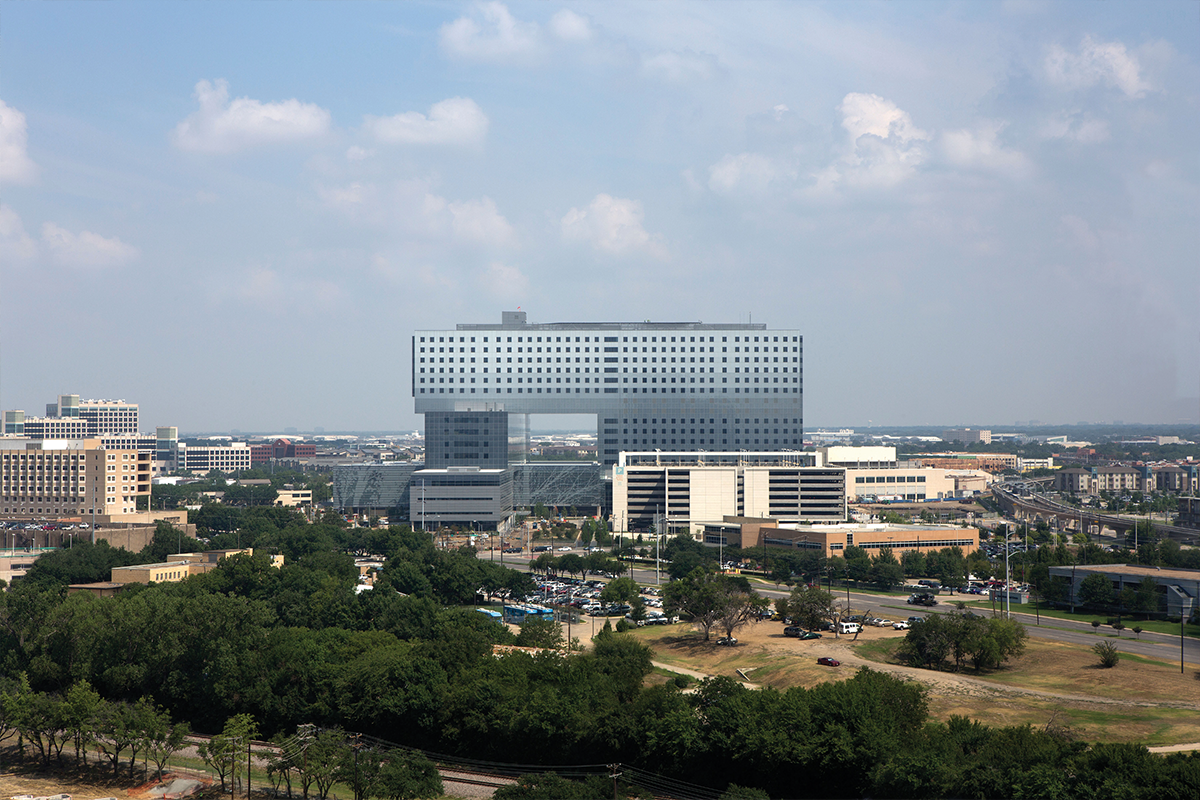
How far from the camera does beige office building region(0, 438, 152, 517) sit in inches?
3848

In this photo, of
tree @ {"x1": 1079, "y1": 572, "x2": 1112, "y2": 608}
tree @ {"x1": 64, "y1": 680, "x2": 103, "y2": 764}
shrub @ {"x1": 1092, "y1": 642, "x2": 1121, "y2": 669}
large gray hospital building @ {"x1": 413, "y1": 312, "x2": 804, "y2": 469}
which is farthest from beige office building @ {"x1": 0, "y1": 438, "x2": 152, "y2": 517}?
shrub @ {"x1": 1092, "y1": 642, "x2": 1121, "y2": 669}

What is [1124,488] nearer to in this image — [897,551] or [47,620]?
[897,551]

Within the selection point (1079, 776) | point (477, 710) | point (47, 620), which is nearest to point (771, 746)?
point (1079, 776)

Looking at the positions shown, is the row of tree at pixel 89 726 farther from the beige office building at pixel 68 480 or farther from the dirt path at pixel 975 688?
the beige office building at pixel 68 480

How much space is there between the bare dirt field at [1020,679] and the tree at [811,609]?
121cm

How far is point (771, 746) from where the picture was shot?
3409 cm

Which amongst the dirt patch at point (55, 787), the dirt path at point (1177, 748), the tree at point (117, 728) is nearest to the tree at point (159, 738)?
the tree at point (117, 728)

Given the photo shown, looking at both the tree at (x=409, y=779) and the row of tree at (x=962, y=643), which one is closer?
the tree at (x=409, y=779)

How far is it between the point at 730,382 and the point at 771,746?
102 m

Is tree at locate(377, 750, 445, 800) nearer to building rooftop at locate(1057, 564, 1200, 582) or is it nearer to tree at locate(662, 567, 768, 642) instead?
tree at locate(662, 567, 768, 642)

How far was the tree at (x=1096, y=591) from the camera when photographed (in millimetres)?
64500

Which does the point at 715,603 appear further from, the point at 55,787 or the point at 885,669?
the point at 55,787

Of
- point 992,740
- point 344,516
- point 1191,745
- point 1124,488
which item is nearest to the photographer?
point 992,740

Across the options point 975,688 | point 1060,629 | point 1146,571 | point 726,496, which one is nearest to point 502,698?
point 975,688
